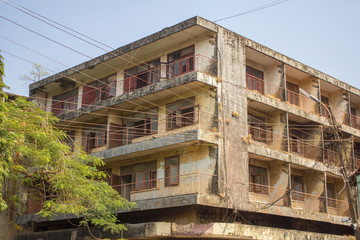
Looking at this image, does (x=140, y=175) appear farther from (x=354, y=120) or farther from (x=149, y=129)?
(x=354, y=120)

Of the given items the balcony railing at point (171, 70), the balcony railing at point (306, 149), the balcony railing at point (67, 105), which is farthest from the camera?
the balcony railing at point (67, 105)

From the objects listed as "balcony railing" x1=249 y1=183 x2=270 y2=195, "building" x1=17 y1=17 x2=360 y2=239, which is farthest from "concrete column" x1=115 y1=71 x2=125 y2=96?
"balcony railing" x1=249 y1=183 x2=270 y2=195

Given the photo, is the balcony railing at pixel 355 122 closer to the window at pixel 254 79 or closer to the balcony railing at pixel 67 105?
the window at pixel 254 79

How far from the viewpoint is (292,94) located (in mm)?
28359

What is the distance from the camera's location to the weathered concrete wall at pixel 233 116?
72.3 ft

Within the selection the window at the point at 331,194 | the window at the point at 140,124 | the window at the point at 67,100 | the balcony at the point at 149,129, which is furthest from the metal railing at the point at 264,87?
the window at the point at 67,100

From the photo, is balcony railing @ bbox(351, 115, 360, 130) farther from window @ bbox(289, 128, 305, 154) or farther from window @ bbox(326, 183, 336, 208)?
window @ bbox(289, 128, 305, 154)

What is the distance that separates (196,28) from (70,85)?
11679 mm

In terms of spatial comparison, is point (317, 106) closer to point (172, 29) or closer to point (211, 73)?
point (211, 73)

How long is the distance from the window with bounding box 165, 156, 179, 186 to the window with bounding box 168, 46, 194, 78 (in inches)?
168

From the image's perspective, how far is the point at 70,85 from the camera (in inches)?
1238

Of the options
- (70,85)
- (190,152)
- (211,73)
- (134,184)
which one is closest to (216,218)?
(190,152)

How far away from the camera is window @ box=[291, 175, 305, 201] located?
26230mm

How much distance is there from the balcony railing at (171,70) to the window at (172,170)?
4.19 metres
